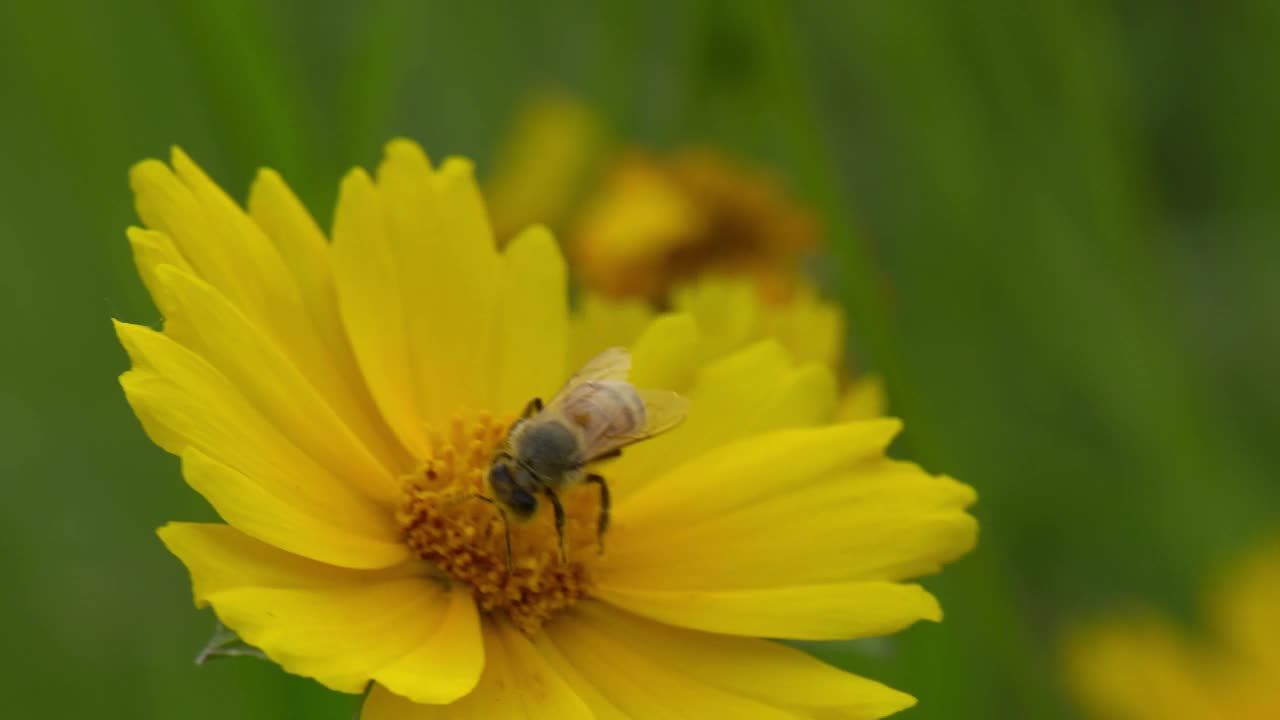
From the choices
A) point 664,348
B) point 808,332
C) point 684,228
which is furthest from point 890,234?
point 664,348

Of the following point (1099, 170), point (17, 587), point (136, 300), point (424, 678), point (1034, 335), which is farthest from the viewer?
point (1034, 335)

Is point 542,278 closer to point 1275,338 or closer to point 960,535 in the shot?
point 960,535

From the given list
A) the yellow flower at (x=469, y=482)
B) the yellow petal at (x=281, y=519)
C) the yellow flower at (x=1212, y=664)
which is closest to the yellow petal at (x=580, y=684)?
the yellow flower at (x=469, y=482)

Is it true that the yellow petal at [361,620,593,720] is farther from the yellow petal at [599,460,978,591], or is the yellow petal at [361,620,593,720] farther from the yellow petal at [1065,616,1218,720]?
the yellow petal at [1065,616,1218,720]

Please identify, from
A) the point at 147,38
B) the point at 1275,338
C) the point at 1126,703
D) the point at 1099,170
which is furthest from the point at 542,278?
the point at 1275,338

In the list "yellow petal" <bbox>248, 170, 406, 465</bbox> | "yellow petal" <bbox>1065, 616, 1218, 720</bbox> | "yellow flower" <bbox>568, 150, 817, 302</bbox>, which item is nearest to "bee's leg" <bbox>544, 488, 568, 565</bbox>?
"yellow petal" <bbox>248, 170, 406, 465</bbox>
